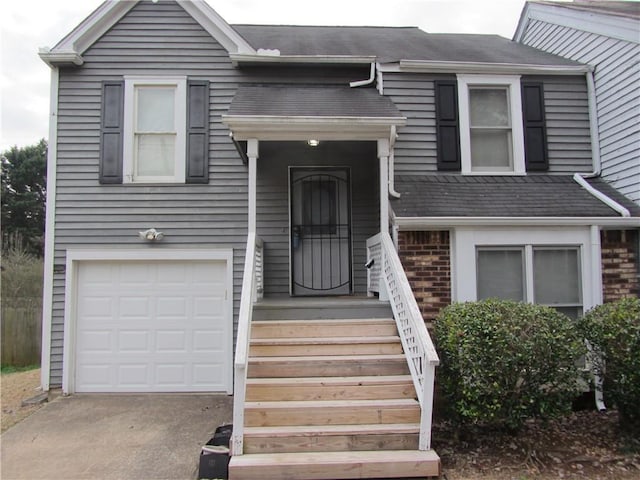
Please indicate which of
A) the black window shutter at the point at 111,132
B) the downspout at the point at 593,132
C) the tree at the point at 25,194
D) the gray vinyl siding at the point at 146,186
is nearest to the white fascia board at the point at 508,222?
the downspout at the point at 593,132

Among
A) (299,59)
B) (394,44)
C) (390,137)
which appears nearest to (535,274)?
(390,137)

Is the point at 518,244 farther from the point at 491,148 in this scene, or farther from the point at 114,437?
the point at 114,437

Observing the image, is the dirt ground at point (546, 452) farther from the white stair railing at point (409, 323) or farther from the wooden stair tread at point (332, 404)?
the wooden stair tread at point (332, 404)

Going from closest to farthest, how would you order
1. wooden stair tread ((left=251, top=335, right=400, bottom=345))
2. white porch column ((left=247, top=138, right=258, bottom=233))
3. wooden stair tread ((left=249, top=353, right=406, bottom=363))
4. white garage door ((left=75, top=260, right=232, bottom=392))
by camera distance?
wooden stair tread ((left=249, top=353, right=406, bottom=363)), wooden stair tread ((left=251, top=335, right=400, bottom=345)), white porch column ((left=247, top=138, right=258, bottom=233)), white garage door ((left=75, top=260, right=232, bottom=392))

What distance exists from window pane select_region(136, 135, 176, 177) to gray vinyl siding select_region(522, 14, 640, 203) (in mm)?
6186

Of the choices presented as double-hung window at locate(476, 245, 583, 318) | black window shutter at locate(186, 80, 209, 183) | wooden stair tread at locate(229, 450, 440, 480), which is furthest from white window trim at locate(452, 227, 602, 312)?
black window shutter at locate(186, 80, 209, 183)

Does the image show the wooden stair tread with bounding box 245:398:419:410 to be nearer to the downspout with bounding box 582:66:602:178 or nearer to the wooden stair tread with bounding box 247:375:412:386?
the wooden stair tread with bounding box 247:375:412:386

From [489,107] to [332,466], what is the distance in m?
5.34

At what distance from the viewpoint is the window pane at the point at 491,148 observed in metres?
6.25

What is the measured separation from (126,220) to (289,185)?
2426 millimetres

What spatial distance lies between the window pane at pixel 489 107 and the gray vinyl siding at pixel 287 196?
5.25 ft

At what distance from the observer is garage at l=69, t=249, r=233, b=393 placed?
239 inches

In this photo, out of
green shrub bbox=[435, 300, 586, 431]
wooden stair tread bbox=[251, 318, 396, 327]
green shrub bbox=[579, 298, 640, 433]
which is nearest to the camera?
green shrub bbox=[435, 300, 586, 431]

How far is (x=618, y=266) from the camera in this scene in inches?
212
